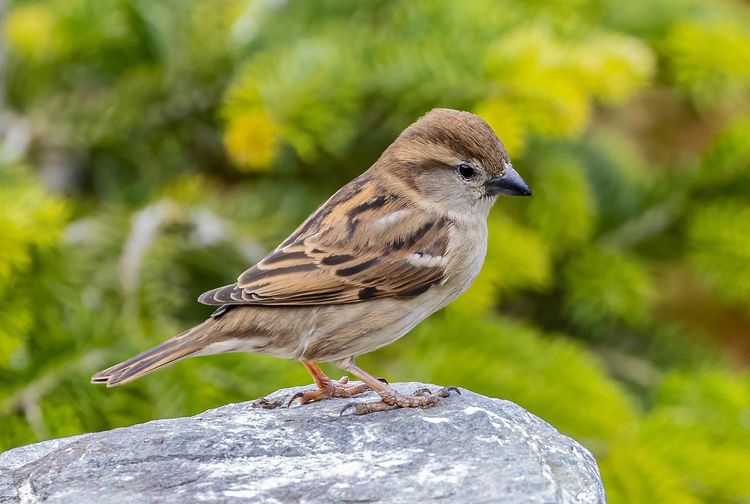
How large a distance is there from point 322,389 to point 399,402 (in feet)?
1.43

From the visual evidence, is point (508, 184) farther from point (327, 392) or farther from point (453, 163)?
point (327, 392)

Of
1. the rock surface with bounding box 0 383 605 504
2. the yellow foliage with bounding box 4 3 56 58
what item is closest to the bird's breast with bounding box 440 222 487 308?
the rock surface with bounding box 0 383 605 504

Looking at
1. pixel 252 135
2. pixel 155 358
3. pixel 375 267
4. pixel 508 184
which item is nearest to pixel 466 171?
pixel 508 184

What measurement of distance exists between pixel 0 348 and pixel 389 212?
1.46 metres

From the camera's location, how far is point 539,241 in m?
5.06

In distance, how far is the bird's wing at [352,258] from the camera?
3750 millimetres

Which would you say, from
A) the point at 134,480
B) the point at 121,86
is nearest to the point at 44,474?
the point at 134,480

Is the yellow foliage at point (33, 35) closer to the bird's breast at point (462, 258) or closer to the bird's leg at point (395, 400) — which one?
the bird's breast at point (462, 258)

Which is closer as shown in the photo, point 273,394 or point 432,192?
point 273,394

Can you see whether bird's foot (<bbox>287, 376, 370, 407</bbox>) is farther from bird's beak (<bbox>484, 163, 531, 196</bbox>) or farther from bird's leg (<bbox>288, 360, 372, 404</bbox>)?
bird's beak (<bbox>484, 163, 531, 196</bbox>)

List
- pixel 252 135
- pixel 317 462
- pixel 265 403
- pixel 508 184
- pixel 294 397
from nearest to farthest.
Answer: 1. pixel 317 462
2. pixel 265 403
3. pixel 294 397
4. pixel 508 184
5. pixel 252 135

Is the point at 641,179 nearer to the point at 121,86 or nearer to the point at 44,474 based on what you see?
the point at 121,86

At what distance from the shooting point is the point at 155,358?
3.37m

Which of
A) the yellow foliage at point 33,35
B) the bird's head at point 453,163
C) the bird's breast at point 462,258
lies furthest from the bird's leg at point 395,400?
the yellow foliage at point 33,35
